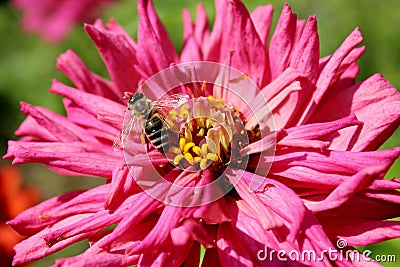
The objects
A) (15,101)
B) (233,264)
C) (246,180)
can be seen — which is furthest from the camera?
(15,101)

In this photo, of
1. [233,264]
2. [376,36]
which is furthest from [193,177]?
[376,36]

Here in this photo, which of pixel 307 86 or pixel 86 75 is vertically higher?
pixel 86 75

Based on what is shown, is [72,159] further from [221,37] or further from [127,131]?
[221,37]

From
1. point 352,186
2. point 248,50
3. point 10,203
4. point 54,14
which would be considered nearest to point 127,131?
point 248,50

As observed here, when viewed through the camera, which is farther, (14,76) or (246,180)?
(14,76)

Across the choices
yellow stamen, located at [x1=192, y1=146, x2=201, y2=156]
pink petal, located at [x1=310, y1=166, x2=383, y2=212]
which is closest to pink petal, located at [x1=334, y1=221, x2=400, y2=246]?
pink petal, located at [x1=310, y1=166, x2=383, y2=212]

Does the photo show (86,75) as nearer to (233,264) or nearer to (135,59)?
(135,59)

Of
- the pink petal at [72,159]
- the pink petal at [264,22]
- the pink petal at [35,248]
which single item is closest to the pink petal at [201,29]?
the pink petal at [264,22]

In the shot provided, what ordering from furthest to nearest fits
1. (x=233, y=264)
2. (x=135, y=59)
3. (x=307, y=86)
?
1. (x=135, y=59)
2. (x=307, y=86)
3. (x=233, y=264)

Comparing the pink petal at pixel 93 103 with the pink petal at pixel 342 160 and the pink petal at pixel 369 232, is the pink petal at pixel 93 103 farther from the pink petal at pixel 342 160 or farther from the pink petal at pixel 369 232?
the pink petal at pixel 369 232

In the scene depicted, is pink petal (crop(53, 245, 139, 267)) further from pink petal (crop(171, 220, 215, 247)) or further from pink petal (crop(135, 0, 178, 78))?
pink petal (crop(135, 0, 178, 78))
